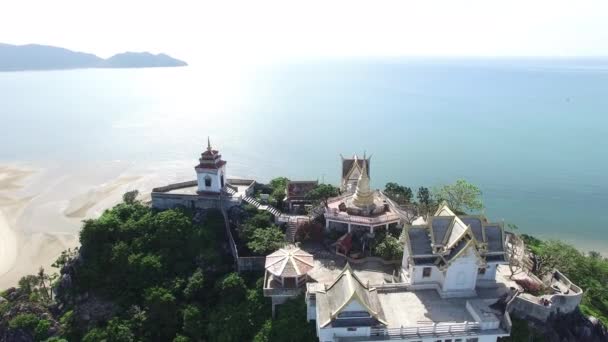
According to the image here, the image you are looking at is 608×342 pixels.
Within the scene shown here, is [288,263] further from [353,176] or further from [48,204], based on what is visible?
[48,204]

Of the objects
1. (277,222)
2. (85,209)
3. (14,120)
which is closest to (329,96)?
(14,120)

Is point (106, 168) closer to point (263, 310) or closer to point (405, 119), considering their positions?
point (263, 310)

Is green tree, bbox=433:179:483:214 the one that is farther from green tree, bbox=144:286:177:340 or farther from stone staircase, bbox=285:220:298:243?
green tree, bbox=144:286:177:340

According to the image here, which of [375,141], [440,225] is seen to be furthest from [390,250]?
[375,141]

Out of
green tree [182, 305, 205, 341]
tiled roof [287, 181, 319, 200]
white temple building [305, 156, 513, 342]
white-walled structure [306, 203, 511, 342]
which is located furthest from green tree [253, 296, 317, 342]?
tiled roof [287, 181, 319, 200]

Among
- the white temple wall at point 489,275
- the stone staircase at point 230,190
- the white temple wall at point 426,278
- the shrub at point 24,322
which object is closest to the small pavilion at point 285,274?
the white temple wall at point 426,278

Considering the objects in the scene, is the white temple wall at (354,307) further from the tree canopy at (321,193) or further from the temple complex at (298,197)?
the temple complex at (298,197)
